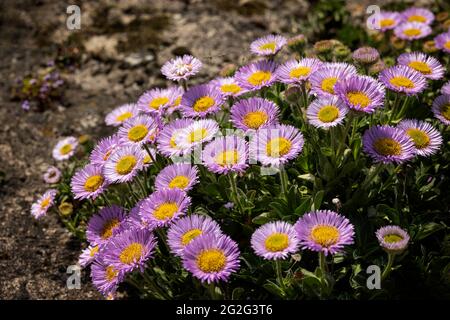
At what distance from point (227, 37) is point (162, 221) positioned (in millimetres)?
3311

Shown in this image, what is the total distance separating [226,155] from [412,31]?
2.51m

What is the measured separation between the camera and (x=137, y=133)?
125 inches

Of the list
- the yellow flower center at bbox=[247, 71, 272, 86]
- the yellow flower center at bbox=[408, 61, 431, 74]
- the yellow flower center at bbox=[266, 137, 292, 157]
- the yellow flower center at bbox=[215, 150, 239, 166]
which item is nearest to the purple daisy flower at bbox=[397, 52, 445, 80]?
the yellow flower center at bbox=[408, 61, 431, 74]

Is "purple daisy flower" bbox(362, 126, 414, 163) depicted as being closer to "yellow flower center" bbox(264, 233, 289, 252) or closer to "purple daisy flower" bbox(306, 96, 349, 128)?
"purple daisy flower" bbox(306, 96, 349, 128)

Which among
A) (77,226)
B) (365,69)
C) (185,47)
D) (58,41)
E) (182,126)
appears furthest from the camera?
(58,41)

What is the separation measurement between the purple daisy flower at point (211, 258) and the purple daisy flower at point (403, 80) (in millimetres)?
1261

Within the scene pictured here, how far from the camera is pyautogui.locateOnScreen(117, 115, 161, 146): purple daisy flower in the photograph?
3.13 meters

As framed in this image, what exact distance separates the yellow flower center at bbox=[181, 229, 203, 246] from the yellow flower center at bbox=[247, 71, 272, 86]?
104 cm

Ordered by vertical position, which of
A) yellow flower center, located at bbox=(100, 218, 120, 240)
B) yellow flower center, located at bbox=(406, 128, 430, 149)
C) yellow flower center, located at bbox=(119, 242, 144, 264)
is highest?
yellow flower center, located at bbox=(406, 128, 430, 149)

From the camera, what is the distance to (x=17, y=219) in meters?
4.11

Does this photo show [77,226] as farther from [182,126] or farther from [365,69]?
[365,69]

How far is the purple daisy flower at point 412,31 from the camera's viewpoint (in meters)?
4.41

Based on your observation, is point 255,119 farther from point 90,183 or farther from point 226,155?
point 90,183
